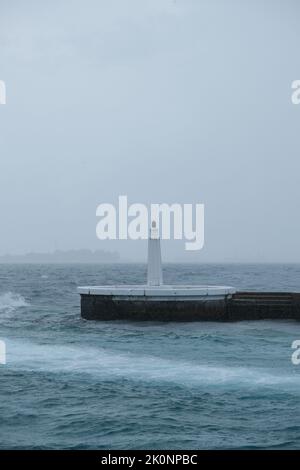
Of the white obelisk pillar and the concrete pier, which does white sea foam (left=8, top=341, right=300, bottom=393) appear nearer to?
the concrete pier

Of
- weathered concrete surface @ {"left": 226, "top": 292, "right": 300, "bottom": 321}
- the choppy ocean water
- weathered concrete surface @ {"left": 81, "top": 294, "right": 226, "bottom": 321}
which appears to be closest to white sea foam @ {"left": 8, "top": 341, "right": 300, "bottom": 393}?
the choppy ocean water

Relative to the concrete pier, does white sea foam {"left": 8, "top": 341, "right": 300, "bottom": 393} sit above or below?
below

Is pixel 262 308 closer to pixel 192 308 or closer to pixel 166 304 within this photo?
pixel 192 308

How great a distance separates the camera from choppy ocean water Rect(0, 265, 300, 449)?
45.5ft

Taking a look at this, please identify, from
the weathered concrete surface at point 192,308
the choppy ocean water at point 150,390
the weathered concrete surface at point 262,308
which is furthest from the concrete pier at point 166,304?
the choppy ocean water at point 150,390

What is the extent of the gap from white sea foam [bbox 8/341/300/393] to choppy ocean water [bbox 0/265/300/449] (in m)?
0.03

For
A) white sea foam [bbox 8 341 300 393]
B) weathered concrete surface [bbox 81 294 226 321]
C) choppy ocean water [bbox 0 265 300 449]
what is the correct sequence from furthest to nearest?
weathered concrete surface [bbox 81 294 226 321] < white sea foam [bbox 8 341 300 393] < choppy ocean water [bbox 0 265 300 449]

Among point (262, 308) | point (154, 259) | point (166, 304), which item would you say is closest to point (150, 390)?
point (166, 304)

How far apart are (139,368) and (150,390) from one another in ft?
9.71

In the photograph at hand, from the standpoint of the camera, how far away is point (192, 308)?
3238 centimetres

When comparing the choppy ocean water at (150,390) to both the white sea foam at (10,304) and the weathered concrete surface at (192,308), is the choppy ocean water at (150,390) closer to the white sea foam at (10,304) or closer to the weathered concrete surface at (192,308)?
the weathered concrete surface at (192,308)

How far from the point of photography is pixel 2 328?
106ft

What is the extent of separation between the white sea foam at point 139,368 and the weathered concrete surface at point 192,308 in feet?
25.9
